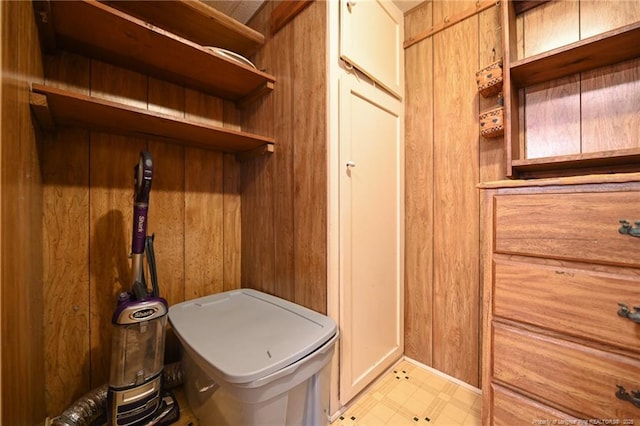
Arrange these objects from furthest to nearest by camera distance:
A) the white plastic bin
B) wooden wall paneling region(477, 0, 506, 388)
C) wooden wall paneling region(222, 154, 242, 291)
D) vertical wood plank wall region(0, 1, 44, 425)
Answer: wooden wall paneling region(222, 154, 242, 291) → wooden wall paneling region(477, 0, 506, 388) → the white plastic bin → vertical wood plank wall region(0, 1, 44, 425)

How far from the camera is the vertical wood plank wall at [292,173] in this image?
1014mm

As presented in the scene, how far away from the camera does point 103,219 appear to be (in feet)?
3.48

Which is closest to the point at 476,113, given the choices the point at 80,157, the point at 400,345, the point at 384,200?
the point at 384,200

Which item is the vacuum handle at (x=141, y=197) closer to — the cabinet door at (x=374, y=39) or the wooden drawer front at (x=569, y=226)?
the cabinet door at (x=374, y=39)

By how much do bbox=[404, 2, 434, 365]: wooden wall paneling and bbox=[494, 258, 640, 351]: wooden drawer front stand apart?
1.85ft

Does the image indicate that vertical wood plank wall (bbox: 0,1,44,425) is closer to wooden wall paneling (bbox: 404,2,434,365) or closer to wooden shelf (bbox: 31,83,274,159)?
wooden shelf (bbox: 31,83,274,159)

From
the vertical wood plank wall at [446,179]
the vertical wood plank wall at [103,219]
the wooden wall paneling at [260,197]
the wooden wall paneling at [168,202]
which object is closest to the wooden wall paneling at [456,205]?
the vertical wood plank wall at [446,179]

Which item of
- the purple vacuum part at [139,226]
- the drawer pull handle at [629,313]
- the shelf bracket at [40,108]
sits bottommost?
the drawer pull handle at [629,313]

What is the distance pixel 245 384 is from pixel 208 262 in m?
0.84

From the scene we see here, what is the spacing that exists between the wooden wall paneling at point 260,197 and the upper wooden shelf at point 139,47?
0.12 m

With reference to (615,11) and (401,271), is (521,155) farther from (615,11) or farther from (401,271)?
(401,271)

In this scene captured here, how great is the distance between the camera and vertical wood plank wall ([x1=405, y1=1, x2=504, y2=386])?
1158mm

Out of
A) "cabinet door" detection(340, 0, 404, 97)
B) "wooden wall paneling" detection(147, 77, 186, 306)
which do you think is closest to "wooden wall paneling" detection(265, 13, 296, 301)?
"cabinet door" detection(340, 0, 404, 97)

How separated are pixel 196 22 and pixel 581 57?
4.93 feet
